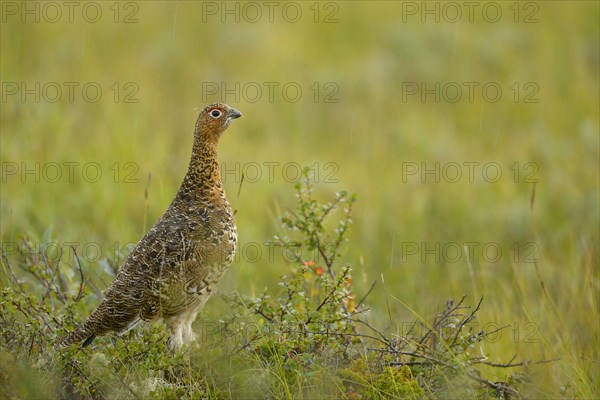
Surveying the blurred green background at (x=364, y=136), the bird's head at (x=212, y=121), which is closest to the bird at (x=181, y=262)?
the bird's head at (x=212, y=121)

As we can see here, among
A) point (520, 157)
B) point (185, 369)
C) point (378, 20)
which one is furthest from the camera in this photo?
point (378, 20)

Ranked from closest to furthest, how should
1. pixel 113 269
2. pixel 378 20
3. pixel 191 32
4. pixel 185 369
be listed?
pixel 185 369, pixel 113 269, pixel 191 32, pixel 378 20

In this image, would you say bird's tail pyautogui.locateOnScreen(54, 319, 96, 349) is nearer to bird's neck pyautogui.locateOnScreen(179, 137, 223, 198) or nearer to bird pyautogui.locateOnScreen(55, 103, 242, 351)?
bird pyautogui.locateOnScreen(55, 103, 242, 351)

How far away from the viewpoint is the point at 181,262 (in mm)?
4559

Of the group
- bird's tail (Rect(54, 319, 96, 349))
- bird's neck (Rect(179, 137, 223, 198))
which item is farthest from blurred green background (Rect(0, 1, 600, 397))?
bird's tail (Rect(54, 319, 96, 349))

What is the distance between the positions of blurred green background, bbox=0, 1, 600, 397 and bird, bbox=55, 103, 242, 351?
441mm

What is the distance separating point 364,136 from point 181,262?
611 centimetres

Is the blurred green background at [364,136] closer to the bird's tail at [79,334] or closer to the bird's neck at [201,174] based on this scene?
the bird's neck at [201,174]

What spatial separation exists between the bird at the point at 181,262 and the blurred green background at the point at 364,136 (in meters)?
0.44

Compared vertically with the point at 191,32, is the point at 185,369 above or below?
below

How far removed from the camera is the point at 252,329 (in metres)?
4.43

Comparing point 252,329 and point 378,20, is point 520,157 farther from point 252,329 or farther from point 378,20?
point 252,329

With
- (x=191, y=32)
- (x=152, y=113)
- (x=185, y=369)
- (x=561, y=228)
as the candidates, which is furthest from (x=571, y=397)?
(x=191, y=32)

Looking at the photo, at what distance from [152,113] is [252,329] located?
19.8ft
